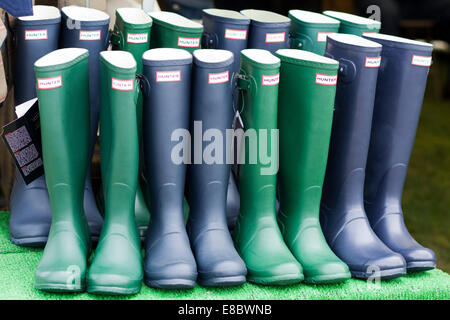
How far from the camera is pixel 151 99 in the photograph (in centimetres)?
146

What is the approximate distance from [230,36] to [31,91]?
568mm

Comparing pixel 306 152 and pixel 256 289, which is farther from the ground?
pixel 306 152

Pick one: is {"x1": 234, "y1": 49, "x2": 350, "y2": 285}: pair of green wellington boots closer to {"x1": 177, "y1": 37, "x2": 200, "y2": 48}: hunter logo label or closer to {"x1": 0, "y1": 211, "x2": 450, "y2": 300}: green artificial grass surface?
{"x1": 0, "y1": 211, "x2": 450, "y2": 300}: green artificial grass surface

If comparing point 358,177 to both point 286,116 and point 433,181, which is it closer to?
point 286,116

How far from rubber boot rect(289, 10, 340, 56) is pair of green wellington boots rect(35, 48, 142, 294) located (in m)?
0.60

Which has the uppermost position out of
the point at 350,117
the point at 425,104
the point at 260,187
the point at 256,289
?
the point at 350,117

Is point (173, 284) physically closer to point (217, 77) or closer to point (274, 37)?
point (217, 77)

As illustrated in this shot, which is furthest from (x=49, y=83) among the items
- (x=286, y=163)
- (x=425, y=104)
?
(x=425, y=104)

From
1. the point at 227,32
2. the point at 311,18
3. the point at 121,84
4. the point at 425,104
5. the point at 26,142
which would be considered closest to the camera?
the point at 121,84

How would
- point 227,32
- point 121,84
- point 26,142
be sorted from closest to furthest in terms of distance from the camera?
point 121,84
point 26,142
point 227,32

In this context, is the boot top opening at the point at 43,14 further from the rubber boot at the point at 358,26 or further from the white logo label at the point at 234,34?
the rubber boot at the point at 358,26

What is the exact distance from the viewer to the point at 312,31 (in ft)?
5.96
